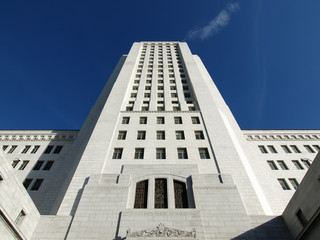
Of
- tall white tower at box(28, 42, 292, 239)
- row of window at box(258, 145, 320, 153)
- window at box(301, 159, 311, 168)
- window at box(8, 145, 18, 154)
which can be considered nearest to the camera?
tall white tower at box(28, 42, 292, 239)

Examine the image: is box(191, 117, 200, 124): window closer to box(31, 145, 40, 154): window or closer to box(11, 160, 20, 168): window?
box(31, 145, 40, 154): window

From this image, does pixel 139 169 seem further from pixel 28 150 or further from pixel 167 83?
pixel 167 83

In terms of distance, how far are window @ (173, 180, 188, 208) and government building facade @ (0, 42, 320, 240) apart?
8cm

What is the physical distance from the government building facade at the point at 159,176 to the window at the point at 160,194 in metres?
0.09

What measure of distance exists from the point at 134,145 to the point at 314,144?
2758 centimetres

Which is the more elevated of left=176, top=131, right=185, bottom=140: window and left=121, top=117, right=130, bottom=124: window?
left=121, top=117, right=130, bottom=124: window

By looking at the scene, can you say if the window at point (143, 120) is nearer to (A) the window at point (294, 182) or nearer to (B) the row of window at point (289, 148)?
(B) the row of window at point (289, 148)

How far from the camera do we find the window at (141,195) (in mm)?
15836

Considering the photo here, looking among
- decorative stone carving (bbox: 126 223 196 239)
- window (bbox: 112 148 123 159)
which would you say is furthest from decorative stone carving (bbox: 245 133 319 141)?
decorative stone carving (bbox: 126 223 196 239)

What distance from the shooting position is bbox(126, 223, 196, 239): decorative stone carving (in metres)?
12.9

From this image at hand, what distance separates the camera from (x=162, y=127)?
80.3 ft

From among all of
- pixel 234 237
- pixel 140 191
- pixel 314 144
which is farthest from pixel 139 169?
pixel 314 144

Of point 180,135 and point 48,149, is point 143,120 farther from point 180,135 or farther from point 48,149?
point 48,149

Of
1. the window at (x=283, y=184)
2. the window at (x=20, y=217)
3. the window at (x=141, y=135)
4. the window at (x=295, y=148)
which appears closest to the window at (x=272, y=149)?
the window at (x=295, y=148)
